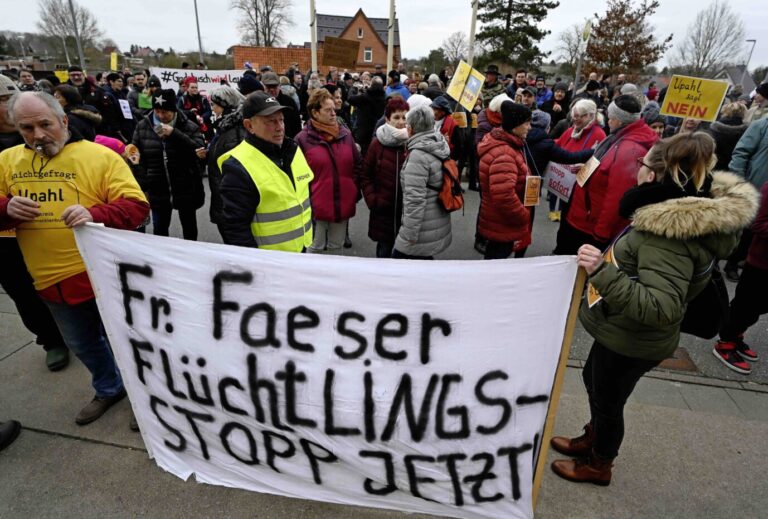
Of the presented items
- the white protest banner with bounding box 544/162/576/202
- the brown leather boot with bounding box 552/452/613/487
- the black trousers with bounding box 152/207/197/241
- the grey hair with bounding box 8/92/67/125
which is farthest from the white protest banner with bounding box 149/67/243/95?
the brown leather boot with bounding box 552/452/613/487

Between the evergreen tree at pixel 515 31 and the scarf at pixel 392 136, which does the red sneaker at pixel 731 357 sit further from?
the evergreen tree at pixel 515 31

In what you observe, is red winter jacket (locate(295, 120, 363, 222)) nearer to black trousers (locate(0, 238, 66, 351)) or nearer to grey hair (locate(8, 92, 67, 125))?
grey hair (locate(8, 92, 67, 125))

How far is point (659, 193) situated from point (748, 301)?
2.21m

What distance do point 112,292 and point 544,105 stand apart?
9444mm

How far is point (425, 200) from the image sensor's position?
3.33 metres

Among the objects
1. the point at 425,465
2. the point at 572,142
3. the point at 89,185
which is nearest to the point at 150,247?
the point at 89,185

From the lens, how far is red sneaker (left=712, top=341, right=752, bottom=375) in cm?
329

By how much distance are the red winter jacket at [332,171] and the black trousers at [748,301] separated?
10.2ft

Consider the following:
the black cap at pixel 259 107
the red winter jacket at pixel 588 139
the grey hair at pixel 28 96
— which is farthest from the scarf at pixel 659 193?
the red winter jacket at pixel 588 139

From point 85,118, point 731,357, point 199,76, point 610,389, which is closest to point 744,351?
point 731,357

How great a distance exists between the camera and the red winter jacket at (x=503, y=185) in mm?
3393

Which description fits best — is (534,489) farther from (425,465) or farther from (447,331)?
(447,331)

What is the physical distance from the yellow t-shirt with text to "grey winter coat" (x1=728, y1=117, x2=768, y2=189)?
5.23 metres

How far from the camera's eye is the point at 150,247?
1996 millimetres
